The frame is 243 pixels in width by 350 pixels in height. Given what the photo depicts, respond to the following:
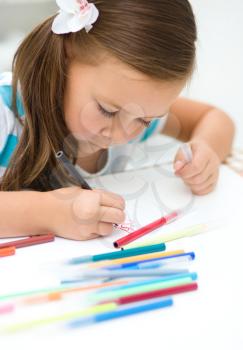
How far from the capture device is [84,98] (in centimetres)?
55

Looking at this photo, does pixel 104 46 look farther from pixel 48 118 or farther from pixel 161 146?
pixel 161 146

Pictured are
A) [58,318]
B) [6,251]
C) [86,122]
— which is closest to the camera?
[58,318]

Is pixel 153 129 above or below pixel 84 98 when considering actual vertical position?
below

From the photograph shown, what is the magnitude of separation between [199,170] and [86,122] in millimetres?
195

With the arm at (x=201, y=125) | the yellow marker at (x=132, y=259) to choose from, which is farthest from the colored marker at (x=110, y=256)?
the arm at (x=201, y=125)

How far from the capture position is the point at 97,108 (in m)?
0.55

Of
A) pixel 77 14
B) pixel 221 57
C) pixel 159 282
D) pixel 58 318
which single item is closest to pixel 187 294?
pixel 159 282

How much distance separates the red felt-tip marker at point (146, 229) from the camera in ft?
1.64

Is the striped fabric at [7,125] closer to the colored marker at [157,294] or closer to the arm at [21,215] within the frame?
the arm at [21,215]

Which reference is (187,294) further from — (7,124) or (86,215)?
(7,124)

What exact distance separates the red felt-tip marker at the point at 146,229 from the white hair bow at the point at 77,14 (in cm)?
26

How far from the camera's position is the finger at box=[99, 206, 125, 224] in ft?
1.68

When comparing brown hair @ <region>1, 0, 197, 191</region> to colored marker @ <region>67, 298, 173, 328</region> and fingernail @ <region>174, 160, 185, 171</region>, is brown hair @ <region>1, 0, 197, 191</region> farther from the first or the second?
colored marker @ <region>67, 298, 173, 328</region>

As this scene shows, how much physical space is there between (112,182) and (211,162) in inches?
6.4
